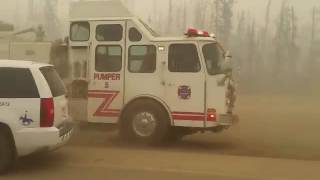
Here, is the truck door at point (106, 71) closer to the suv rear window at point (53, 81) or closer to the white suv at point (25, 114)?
the suv rear window at point (53, 81)

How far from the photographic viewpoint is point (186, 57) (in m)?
12.9

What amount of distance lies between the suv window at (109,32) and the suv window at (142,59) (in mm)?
435

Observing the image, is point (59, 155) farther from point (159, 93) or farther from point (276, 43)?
point (276, 43)

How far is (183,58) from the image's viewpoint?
42.5 feet

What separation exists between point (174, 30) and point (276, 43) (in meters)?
8.22

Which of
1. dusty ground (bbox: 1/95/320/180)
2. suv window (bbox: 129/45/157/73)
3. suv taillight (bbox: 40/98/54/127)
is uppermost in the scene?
suv window (bbox: 129/45/157/73)

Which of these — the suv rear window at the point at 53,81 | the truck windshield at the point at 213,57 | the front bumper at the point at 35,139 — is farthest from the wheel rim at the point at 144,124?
the front bumper at the point at 35,139

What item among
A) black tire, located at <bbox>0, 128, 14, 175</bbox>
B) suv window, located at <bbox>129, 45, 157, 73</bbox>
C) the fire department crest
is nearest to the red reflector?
the fire department crest

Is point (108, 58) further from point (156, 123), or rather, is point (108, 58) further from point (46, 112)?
point (46, 112)

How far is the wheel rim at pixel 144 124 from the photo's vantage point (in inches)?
516

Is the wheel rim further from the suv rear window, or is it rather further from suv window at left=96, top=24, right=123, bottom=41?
the suv rear window

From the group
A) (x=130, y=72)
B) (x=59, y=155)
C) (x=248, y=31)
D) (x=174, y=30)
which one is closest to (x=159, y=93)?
(x=130, y=72)

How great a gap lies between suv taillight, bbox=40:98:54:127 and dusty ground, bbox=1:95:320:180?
778 millimetres

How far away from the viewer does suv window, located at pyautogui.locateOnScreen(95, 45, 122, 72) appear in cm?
1349
